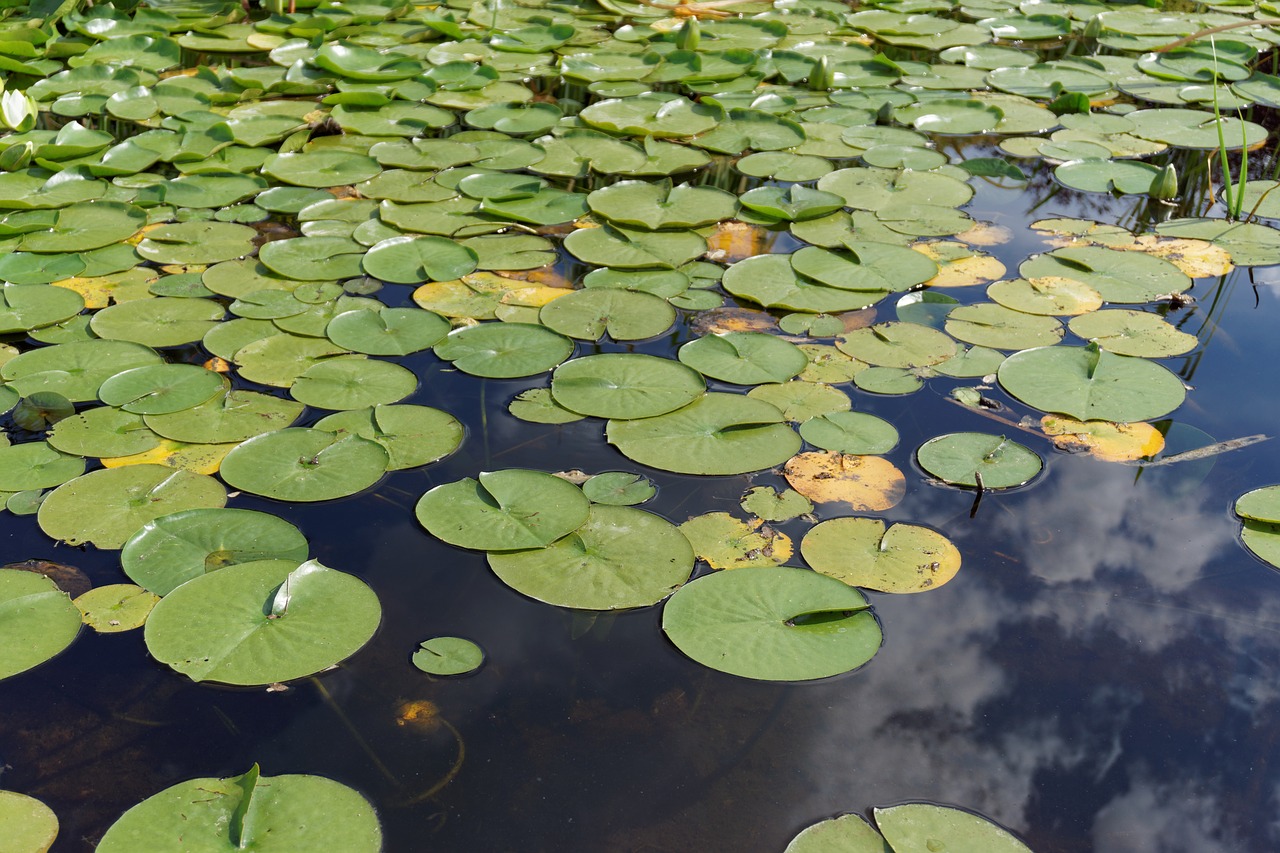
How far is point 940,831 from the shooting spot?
2.01 metres

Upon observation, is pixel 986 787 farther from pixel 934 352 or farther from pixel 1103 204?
pixel 1103 204

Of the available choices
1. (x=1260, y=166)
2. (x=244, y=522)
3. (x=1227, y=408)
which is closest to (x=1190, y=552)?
(x=1227, y=408)

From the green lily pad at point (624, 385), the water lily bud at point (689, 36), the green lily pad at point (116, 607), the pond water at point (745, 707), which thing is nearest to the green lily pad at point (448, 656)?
the pond water at point (745, 707)

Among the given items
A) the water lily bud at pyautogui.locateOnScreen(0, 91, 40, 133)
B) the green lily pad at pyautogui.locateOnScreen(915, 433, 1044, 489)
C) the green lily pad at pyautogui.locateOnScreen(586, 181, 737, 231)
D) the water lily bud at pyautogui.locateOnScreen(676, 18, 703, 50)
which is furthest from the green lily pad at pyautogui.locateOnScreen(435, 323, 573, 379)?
the water lily bud at pyautogui.locateOnScreen(676, 18, 703, 50)

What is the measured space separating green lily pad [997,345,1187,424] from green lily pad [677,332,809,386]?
73cm

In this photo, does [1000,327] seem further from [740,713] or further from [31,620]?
[31,620]

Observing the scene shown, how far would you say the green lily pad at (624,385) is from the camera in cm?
322

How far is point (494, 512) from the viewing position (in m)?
2.80

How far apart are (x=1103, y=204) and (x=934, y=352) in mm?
1972

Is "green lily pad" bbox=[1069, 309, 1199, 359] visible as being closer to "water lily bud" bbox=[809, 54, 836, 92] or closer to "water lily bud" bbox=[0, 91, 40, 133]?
"water lily bud" bbox=[809, 54, 836, 92]

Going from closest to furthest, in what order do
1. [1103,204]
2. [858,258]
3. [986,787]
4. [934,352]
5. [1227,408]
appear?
[986,787], [1227,408], [934,352], [858,258], [1103,204]

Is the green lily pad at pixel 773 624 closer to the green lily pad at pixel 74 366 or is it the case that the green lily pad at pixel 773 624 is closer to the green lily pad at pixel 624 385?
the green lily pad at pixel 624 385

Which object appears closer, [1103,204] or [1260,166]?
[1103,204]

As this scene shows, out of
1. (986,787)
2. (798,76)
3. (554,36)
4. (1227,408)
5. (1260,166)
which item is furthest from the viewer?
(554,36)
